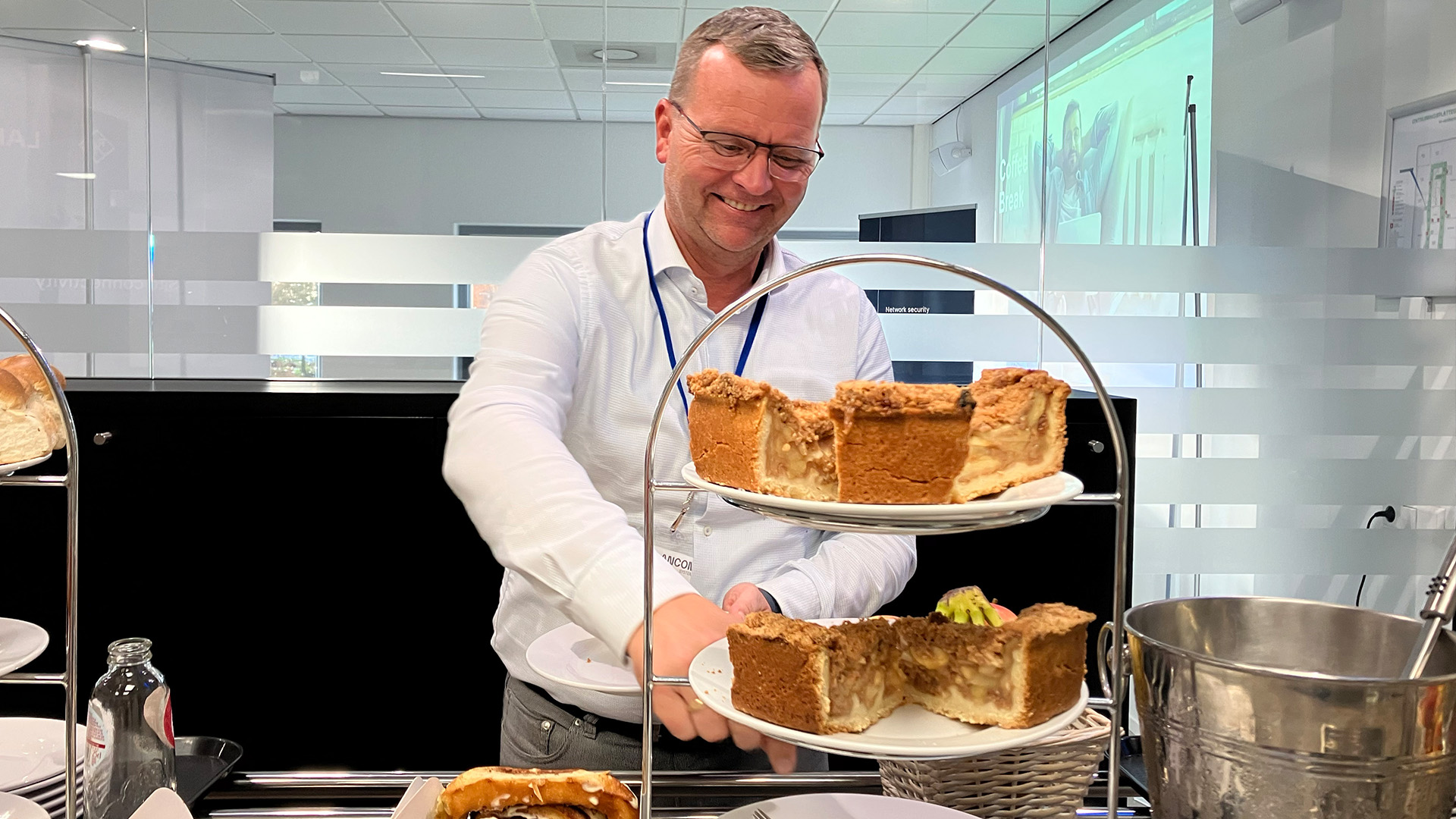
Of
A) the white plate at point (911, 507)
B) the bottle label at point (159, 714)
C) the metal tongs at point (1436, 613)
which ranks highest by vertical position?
the white plate at point (911, 507)

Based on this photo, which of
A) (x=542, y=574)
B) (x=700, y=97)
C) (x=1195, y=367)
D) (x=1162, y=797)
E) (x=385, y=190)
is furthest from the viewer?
(x=1195, y=367)

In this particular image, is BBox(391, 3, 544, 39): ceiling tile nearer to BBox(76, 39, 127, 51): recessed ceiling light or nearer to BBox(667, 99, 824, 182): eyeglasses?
BBox(76, 39, 127, 51): recessed ceiling light

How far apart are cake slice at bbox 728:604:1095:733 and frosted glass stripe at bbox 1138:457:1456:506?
268 cm

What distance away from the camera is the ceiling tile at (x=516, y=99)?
3.29m

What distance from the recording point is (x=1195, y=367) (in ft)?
11.6

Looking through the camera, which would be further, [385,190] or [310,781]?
[385,190]

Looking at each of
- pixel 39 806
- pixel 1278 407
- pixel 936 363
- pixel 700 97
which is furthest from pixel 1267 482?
pixel 39 806

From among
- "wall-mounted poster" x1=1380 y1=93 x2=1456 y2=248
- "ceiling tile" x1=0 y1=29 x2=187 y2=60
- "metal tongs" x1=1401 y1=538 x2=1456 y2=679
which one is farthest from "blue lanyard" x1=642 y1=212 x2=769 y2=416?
"wall-mounted poster" x1=1380 y1=93 x2=1456 y2=248

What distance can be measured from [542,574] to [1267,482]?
10.0ft

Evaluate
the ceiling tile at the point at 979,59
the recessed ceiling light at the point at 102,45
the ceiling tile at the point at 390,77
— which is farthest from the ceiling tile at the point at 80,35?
the ceiling tile at the point at 979,59

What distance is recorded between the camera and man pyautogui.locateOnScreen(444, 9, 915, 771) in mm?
1219

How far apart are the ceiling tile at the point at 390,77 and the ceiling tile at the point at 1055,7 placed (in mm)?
1824

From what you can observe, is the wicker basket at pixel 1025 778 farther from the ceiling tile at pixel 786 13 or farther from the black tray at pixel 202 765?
the ceiling tile at pixel 786 13

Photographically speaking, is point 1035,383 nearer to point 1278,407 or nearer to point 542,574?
point 542,574
